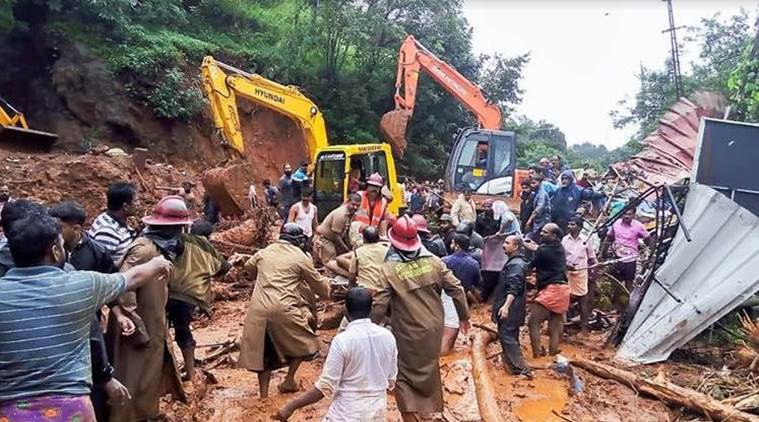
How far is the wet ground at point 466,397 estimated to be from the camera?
4.75 meters

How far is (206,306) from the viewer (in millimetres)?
4707

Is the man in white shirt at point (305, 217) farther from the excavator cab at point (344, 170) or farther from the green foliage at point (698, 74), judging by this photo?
the green foliage at point (698, 74)

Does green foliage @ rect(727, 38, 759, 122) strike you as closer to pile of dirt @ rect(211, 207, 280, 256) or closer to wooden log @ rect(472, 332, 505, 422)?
wooden log @ rect(472, 332, 505, 422)

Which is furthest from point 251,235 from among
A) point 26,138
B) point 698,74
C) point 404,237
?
point 698,74

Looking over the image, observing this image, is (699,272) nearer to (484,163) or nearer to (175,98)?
(484,163)

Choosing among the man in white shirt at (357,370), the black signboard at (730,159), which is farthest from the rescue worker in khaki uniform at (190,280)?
the black signboard at (730,159)

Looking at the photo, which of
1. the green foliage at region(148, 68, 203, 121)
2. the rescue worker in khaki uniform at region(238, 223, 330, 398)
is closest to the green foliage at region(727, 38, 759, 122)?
the rescue worker in khaki uniform at region(238, 223, 330, 398)

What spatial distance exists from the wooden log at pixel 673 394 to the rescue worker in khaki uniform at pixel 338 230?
2.89m

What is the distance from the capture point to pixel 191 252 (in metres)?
4.54

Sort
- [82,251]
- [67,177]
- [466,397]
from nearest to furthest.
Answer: [82,251], [466,397], [67,177]

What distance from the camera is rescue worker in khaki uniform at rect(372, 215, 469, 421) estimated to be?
4234 mm

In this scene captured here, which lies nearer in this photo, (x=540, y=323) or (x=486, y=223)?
(x=540, y=323)

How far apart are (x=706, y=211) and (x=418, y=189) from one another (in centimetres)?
953

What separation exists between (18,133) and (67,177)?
2.61 m
